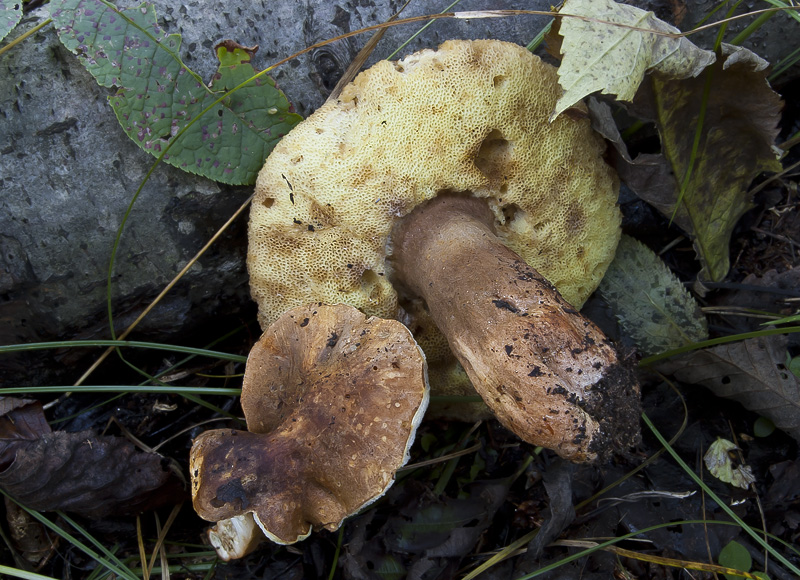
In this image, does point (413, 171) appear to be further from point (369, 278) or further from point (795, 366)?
point (795, 366)

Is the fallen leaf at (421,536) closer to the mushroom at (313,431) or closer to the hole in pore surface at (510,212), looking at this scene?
the mushroom at (313,431)

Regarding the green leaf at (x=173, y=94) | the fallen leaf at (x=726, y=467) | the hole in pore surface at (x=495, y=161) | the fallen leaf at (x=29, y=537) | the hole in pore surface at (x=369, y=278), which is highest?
the green leaf at (x=173, y=94)

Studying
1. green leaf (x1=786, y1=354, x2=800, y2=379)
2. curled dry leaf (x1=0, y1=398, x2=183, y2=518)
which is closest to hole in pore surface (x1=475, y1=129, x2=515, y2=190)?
green leaf (x1=786, y1=354, x2=800, y2=379)

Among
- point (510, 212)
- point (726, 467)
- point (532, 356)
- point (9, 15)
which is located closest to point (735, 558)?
point (726, 467)

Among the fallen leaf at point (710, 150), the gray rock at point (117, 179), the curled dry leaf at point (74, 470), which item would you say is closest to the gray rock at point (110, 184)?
the gray rock at point (117, 179)

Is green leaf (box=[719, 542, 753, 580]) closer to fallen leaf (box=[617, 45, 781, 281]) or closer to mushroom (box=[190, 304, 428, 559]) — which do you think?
fallen leaf (box=[617, 45, 781, 281])
